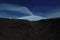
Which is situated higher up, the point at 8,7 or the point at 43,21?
the point at 8,7

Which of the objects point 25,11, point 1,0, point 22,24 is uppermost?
→ point 1,0

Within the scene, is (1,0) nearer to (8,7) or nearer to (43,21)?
(8,7)

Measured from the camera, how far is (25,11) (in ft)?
2.39

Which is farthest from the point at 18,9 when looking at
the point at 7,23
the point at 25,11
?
the point at 7,23

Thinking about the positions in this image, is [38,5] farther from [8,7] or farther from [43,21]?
[8,7]

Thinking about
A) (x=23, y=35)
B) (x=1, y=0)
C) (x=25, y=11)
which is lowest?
(x=23, y=35)

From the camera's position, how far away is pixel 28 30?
76 centimetres

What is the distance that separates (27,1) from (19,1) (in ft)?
0.25

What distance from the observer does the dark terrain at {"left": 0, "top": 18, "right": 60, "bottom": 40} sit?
29.4 inches

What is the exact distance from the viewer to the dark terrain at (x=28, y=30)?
0.75m

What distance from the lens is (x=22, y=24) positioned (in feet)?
2.46

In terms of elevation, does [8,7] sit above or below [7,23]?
above

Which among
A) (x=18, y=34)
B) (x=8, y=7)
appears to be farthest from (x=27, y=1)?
(x=18, y=34)

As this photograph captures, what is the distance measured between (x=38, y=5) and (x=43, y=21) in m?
0.16
